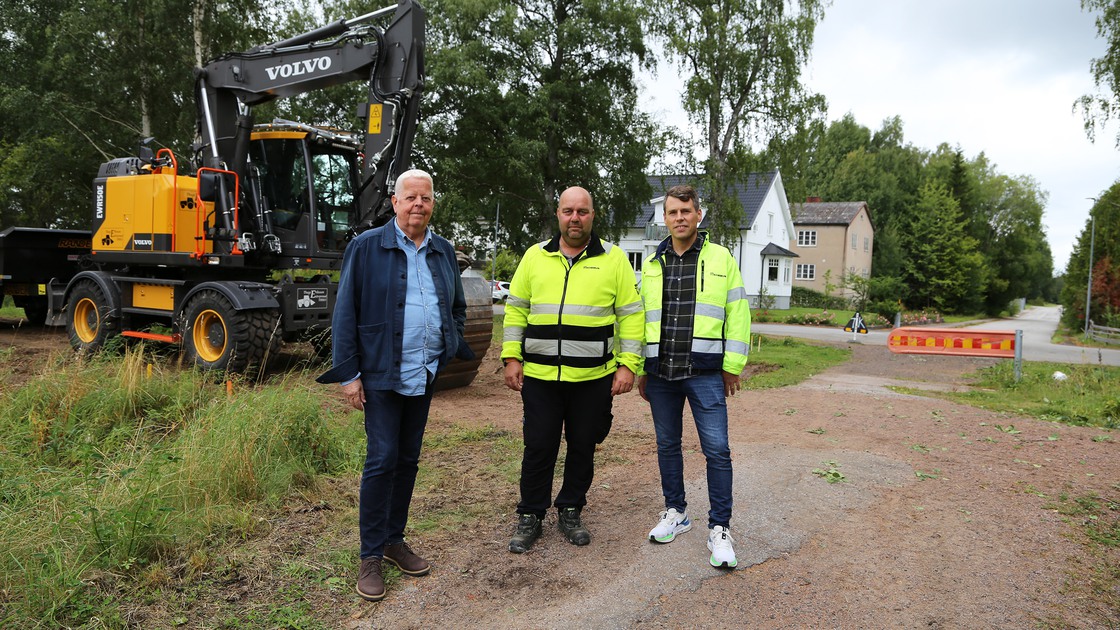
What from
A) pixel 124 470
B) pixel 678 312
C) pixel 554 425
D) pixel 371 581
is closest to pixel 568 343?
pixel 554 425

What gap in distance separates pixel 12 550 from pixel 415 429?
1866 mm

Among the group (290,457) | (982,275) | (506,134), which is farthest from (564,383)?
(982,275)

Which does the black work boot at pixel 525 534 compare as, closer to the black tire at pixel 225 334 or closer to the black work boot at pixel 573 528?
the black work boot at pixel 573 528

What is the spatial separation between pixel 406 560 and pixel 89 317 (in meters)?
9.68

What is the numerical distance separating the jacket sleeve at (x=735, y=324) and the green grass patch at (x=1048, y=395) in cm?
506

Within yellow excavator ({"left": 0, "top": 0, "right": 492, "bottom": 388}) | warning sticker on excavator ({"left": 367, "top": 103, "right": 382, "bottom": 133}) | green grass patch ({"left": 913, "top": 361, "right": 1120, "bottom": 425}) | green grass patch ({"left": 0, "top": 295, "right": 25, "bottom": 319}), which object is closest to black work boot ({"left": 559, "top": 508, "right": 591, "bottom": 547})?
yellow excavator ({"left": 0, "top": 0, "right": 492, "bottom": 388})

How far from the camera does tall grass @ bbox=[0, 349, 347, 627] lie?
11.0 ft

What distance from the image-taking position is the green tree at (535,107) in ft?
74.7

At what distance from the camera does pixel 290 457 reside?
5090 mm

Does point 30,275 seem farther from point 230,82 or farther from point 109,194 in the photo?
point 230,82

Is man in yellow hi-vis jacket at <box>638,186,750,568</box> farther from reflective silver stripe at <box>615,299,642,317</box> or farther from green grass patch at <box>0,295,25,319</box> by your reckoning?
green grass patch at <box>0,295,25,319</box>

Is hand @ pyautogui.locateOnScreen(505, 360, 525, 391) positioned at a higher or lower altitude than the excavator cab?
lower

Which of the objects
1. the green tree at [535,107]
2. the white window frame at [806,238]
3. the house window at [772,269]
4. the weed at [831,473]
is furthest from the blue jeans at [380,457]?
the white window frame at [806,238]

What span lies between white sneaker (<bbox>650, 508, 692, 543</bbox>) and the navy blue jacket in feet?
5.61
